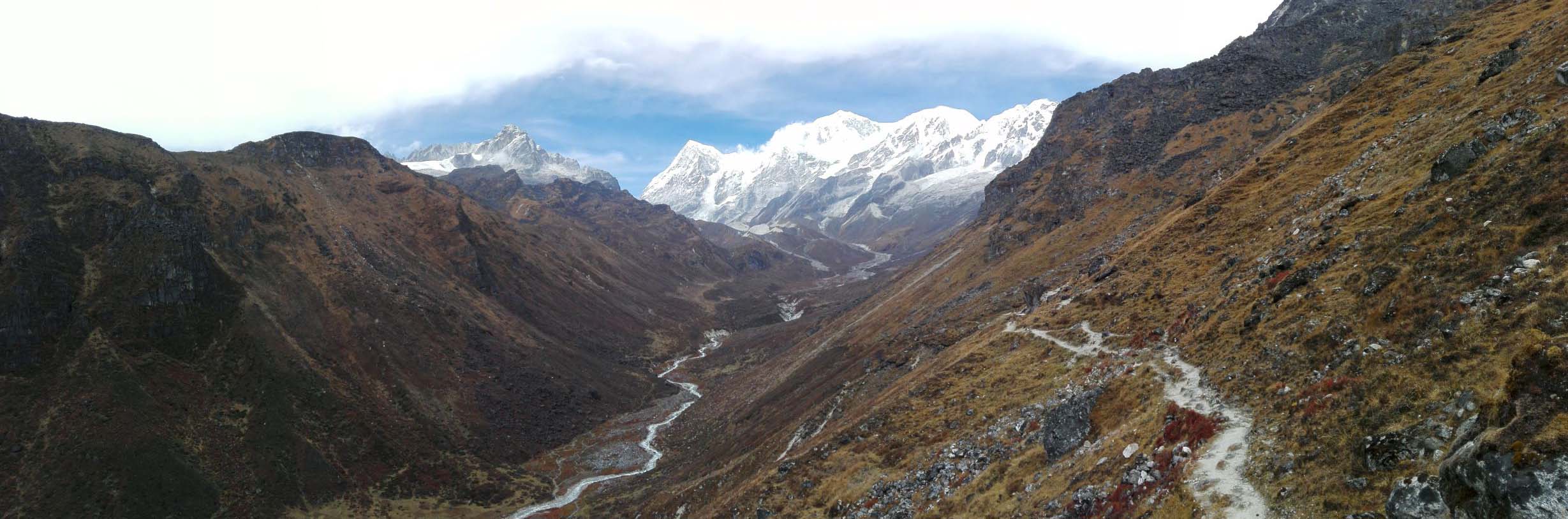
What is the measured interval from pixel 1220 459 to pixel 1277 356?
32.2ft

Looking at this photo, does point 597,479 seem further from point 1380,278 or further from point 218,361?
point 1380,278

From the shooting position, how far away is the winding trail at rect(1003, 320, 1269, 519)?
23.8 meters

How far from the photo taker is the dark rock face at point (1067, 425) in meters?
40.8

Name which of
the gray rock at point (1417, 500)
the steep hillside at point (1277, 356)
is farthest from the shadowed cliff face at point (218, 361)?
the gray rock at point (1417, 500)

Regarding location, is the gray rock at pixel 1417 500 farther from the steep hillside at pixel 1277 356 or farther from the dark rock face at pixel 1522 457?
the dark rock face at pixel 1522 457

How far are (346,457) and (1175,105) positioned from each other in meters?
198

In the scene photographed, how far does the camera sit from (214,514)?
302ft

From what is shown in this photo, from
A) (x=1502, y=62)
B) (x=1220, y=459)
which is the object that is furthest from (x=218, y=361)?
(x=1502, y=62)

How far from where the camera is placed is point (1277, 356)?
33375 mm

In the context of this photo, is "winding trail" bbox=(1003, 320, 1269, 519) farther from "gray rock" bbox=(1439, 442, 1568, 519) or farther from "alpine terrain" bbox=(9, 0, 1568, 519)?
"gray rock" bbox=(1439, 442, 1568, 519)

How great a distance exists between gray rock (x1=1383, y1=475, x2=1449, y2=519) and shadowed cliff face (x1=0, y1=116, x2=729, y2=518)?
121487 millimetres

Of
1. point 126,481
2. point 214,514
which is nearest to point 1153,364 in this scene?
point 214,514

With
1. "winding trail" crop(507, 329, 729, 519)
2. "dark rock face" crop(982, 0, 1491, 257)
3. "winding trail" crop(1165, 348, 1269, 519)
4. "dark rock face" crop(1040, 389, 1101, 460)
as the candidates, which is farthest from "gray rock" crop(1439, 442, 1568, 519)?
"dark rock face" crop(982, 0, 1491, 257)

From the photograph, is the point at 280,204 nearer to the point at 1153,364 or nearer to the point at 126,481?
the point at 126,481
